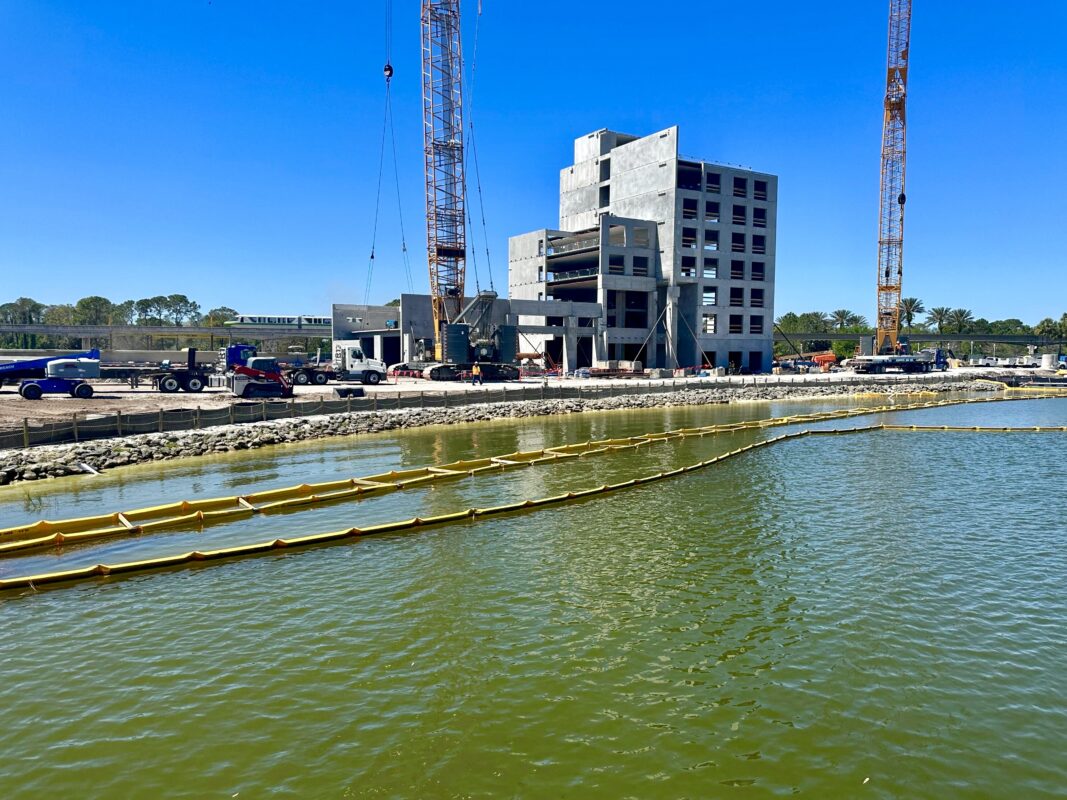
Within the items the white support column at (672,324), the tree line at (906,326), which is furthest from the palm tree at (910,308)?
the white support column at (672,324)

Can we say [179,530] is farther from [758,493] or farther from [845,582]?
[758,493]

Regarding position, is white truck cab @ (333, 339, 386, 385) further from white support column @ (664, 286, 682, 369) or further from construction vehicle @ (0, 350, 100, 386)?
white support column @ (664, 286, 682, 369)

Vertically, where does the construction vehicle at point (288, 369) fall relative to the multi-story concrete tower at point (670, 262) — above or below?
below

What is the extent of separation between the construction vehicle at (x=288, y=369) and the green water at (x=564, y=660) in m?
35.4

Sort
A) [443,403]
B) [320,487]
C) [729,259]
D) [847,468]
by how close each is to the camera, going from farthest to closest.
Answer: [729,259] < [443,403] < [847,468] < [320,487]

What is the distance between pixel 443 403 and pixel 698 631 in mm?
35604

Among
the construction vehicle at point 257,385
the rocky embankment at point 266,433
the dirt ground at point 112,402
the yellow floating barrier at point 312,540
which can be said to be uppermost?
the construction vehicle at point 257,385

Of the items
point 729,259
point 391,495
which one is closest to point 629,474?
point 391,495

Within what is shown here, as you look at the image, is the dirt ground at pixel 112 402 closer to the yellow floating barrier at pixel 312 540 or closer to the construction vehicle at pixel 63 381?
the construction vehicle at pixel 63 381

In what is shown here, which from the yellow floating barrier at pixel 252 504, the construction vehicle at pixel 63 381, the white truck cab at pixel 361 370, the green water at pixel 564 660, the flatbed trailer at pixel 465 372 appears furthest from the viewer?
the flatbed trailer at pixel 465 372

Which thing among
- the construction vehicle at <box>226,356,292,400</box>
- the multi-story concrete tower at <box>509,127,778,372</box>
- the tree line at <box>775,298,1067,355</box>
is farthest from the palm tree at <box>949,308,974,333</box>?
the construction vehicle at <box>226,356,292,400</box>

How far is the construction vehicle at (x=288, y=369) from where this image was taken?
179 feet

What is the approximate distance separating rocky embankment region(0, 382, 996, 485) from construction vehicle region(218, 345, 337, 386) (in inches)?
657

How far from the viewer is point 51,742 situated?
8672 millimetres
